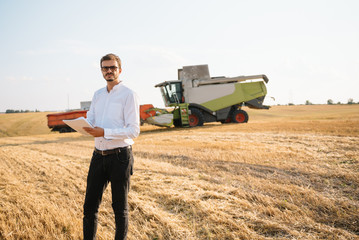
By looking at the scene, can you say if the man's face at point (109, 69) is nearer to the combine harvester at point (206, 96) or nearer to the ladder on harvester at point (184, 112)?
the combine harvester at point (206, 96)

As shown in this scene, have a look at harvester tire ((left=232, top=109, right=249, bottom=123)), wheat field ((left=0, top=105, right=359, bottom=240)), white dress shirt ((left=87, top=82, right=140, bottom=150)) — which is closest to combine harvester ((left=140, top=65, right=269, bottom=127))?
harvester tire ((left=232, top=109, right=249, bottom=123))

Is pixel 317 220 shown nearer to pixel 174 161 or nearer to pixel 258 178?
pixel 258 178

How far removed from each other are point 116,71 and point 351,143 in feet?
29.2

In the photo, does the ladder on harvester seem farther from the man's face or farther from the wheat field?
the man's face

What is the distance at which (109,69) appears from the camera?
91.0 inches

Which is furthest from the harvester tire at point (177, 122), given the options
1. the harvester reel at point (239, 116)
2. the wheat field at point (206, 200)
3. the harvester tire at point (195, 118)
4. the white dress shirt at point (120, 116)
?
the white dress shirt at point (120, 116)

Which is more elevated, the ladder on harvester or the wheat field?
the ladder on harvester

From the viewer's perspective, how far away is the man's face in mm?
2299

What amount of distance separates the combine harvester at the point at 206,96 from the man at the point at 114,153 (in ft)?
50.2

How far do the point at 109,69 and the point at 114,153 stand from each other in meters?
0.77

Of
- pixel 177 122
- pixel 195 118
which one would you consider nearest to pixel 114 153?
pixel 195 118

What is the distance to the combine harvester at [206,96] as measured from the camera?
60.5 ft

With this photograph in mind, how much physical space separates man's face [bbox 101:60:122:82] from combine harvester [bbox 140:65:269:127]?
1531 centimetres

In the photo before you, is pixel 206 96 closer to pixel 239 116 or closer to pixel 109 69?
pixel 239 116
